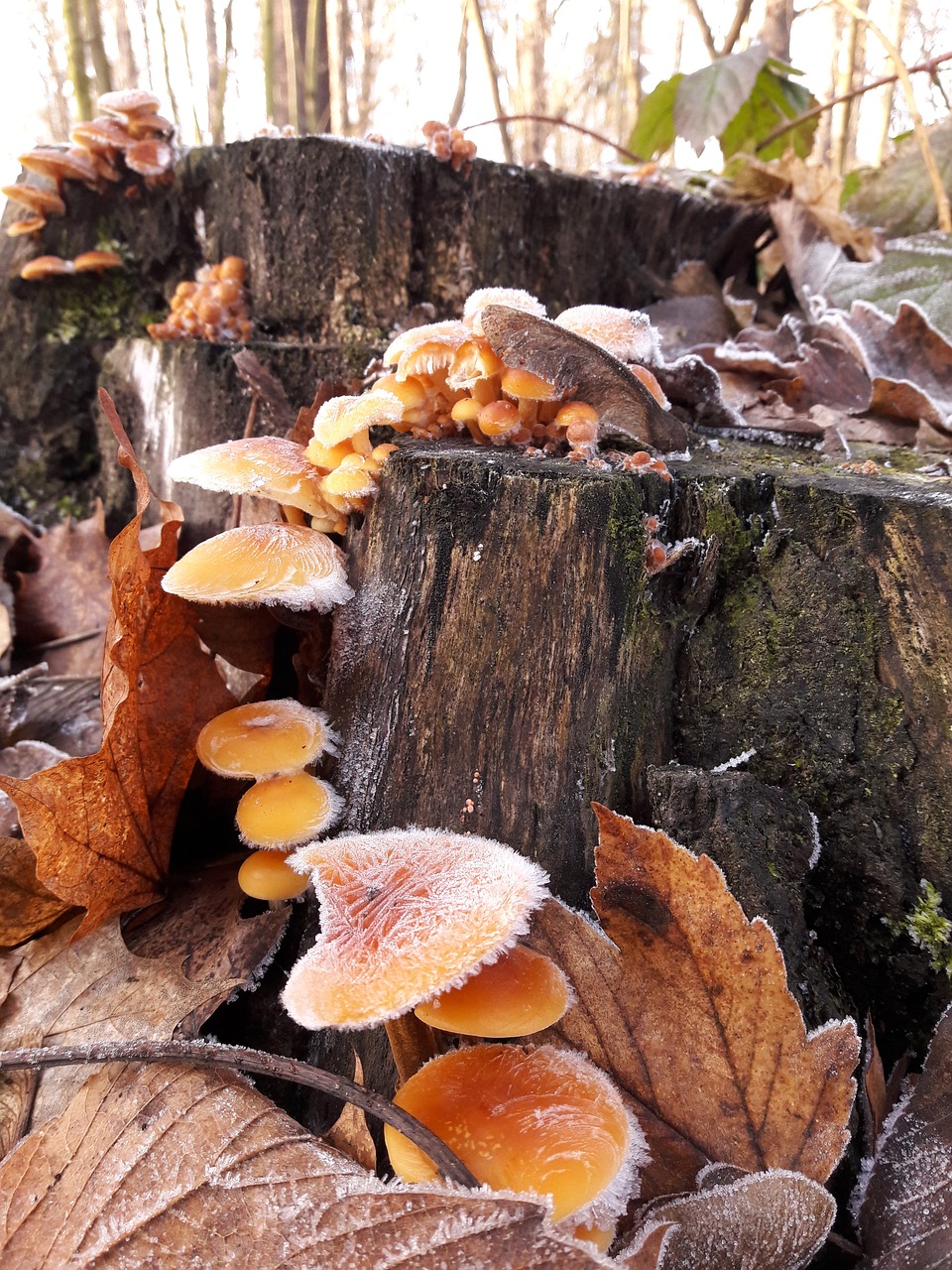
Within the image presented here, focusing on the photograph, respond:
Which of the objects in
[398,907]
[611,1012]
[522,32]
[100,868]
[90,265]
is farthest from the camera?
[522,32]

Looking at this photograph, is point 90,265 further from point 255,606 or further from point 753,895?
point 753,895

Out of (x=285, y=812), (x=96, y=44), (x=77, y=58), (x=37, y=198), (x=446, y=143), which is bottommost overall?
(x=285, y=812)

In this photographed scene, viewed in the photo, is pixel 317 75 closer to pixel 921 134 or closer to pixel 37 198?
pixel 37 198

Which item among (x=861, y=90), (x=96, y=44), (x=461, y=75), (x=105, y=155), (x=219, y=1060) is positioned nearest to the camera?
(x=219, y=1060)

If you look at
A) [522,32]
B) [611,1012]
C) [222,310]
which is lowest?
[611,1012]

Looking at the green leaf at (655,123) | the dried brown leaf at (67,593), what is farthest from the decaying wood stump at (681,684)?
the green leaf at (655,123)

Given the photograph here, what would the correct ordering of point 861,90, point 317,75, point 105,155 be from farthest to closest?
point 317,75
point 861,90
point 105,155

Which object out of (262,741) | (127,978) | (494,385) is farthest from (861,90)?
(127,978)

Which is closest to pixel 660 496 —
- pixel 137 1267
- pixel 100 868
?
pixel 100 868
